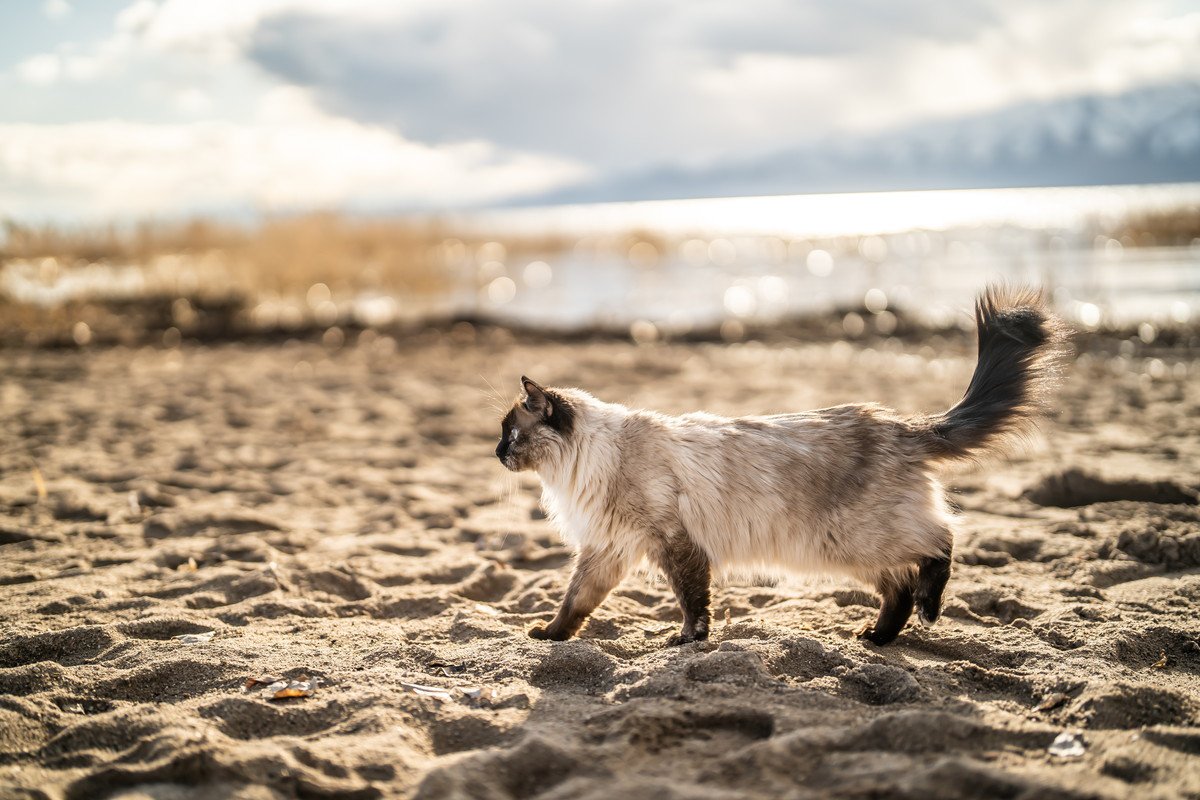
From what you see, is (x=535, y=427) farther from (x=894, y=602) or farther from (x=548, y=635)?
(x=894, y=602)

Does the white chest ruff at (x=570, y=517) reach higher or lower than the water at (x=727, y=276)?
lower

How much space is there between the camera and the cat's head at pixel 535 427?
400 cm

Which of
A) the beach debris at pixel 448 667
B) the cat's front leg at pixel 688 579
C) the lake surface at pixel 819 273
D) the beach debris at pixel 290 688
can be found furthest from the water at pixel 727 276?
the beach debris at pixel 290 688

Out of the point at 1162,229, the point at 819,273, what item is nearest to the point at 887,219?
the point at 1162,229

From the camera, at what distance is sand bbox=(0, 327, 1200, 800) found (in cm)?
251

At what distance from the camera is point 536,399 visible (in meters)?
4.07

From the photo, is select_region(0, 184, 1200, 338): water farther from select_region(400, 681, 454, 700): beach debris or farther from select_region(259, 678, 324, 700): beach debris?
select_region(259, 678, 324, 700): beach debris

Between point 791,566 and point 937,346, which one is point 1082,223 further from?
point 791,566

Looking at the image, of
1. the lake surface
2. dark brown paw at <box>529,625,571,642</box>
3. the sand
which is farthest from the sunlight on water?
dark brown paw at <box>529,625,571,642</box>

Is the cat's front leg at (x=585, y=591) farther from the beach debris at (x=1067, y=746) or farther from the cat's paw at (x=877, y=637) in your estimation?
the beach debris at (x=1067, y=746)

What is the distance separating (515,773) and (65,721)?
1.69 m

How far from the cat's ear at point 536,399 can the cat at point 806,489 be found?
0.21m

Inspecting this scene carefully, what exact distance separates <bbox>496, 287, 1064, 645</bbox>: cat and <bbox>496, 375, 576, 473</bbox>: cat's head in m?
0.10

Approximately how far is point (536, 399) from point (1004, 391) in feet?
7.17
